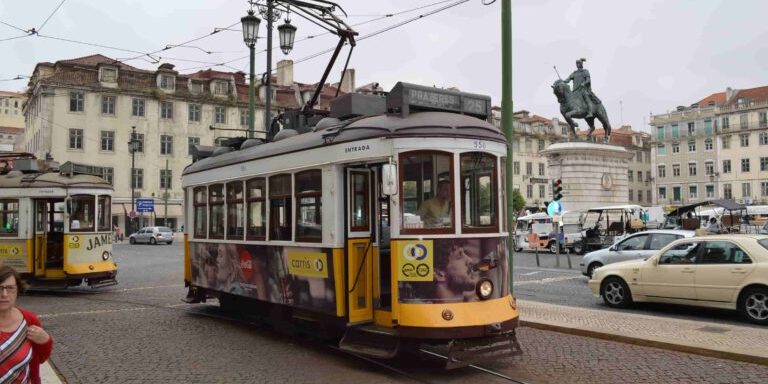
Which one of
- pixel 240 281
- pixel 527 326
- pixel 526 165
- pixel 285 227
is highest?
pixel 526 165

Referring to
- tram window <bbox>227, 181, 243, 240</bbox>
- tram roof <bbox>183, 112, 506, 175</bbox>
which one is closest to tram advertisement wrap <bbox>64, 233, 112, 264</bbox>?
tram window <bbox>227, 181, 243, 240</bbox>

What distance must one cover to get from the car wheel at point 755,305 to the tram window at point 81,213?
13.7 meters

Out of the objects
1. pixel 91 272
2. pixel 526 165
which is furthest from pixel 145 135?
pixel 526 165

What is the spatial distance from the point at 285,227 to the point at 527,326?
441 centimetres

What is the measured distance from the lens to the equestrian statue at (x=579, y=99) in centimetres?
3650

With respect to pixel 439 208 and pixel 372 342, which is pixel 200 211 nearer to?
pixel 372 342

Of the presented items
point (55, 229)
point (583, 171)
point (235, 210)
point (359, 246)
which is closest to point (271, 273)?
point (235, 210)

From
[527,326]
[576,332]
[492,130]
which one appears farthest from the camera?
[527,326]

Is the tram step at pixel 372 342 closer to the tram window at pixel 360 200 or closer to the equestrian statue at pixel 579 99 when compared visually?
the tram window at pixel 360 200

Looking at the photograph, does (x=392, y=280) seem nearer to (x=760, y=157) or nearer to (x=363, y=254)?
(x=363, y=254)

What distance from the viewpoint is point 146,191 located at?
2095 inches

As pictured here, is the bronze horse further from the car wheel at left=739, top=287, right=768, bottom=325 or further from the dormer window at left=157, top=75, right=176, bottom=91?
the dormer window at left=157, top=75, right=176, bottom=91

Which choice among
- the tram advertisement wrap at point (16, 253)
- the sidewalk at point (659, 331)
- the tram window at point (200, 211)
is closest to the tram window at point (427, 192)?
the sidewalk at point (659, 331)

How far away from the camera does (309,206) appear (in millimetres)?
7914
